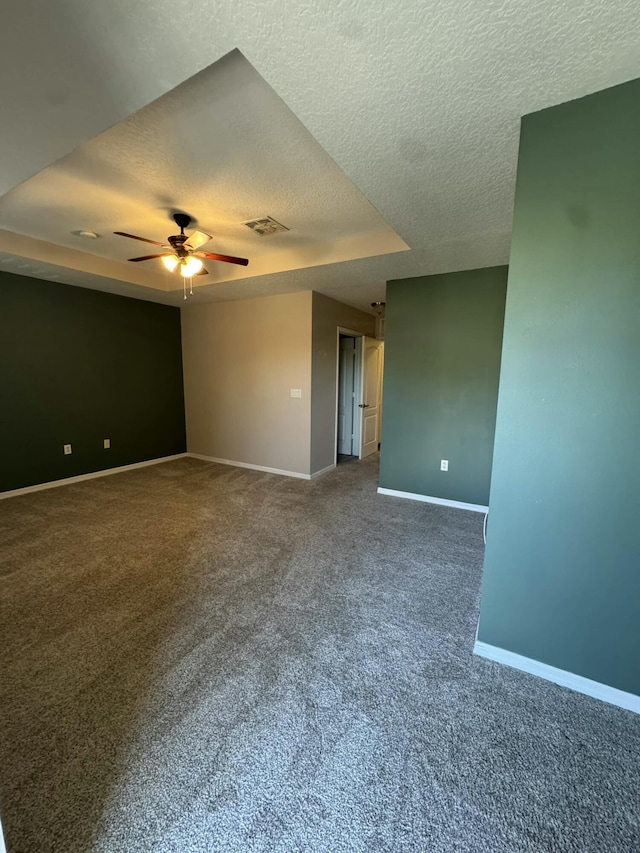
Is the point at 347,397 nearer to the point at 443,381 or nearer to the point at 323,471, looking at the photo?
the point at 323,471

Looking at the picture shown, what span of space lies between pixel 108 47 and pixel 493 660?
307 cm

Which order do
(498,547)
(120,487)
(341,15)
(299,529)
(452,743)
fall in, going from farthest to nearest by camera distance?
(120,487), (299,529), (498,547), (452,743), (341,15)

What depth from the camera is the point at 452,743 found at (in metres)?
1.32

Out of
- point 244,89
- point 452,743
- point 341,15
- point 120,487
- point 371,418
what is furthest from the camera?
point 371,418

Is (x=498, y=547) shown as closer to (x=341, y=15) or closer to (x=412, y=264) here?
(x=341, y=15)

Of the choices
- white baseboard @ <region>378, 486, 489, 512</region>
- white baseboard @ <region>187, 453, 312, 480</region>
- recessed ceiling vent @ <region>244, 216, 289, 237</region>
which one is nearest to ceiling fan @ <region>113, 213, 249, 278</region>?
recessed ceiling vent @ <region>244, 216, 289, 237</region>

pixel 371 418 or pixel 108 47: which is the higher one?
pixel 108 47

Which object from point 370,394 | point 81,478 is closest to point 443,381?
point 370,394

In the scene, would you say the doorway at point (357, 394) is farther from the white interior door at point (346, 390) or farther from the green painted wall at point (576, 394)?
the green painted wall at point (576, 394)

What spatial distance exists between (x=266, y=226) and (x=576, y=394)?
8.91 ft

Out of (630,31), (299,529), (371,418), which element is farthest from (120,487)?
(630,31)

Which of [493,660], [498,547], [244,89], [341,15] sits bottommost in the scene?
[493,660]

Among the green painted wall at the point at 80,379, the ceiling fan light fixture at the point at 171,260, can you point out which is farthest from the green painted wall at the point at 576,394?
the green painted wall at the point at 80,379

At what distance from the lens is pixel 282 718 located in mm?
1403
